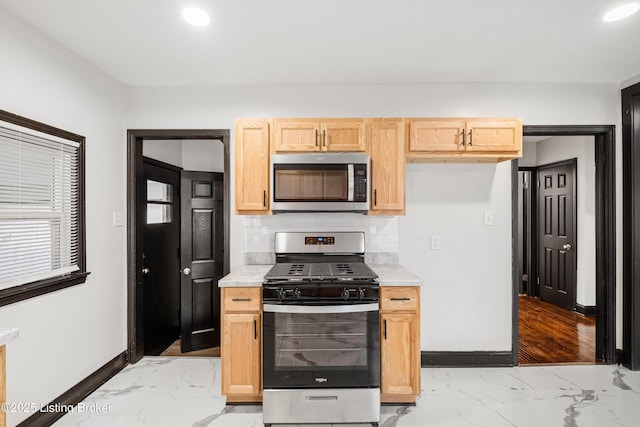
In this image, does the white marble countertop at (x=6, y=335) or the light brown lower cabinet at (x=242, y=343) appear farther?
the light brown lower cabinet at (x=242, y=343)

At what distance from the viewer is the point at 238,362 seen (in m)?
2.40

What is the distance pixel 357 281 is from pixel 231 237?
1.34 m

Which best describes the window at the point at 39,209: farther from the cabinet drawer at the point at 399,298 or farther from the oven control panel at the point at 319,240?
the cabinet drawer at the point at 399,298

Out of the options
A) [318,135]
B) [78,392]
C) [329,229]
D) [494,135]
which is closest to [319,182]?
[318,135]

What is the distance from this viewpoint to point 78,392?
99.5 inches

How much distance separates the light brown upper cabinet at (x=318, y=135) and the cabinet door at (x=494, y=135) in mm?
850

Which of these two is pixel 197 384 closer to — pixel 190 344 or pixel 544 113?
pixel 190 344

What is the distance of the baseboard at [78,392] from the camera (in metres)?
2.18

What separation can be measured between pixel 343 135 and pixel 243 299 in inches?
56.6

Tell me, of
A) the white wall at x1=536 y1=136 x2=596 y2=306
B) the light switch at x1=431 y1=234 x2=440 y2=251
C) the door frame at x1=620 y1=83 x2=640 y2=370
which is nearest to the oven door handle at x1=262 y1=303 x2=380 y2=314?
the light switch at x1=431 y1=234 x2=440 y2=251

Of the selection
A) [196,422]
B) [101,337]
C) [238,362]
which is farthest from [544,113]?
[101,337]

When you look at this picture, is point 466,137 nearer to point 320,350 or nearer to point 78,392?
point 320,350

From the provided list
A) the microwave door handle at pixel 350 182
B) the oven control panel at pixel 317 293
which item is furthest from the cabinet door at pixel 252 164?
the oven control panel at pixel 317 293

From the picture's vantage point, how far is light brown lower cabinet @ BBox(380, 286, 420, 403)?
2.40 metres
